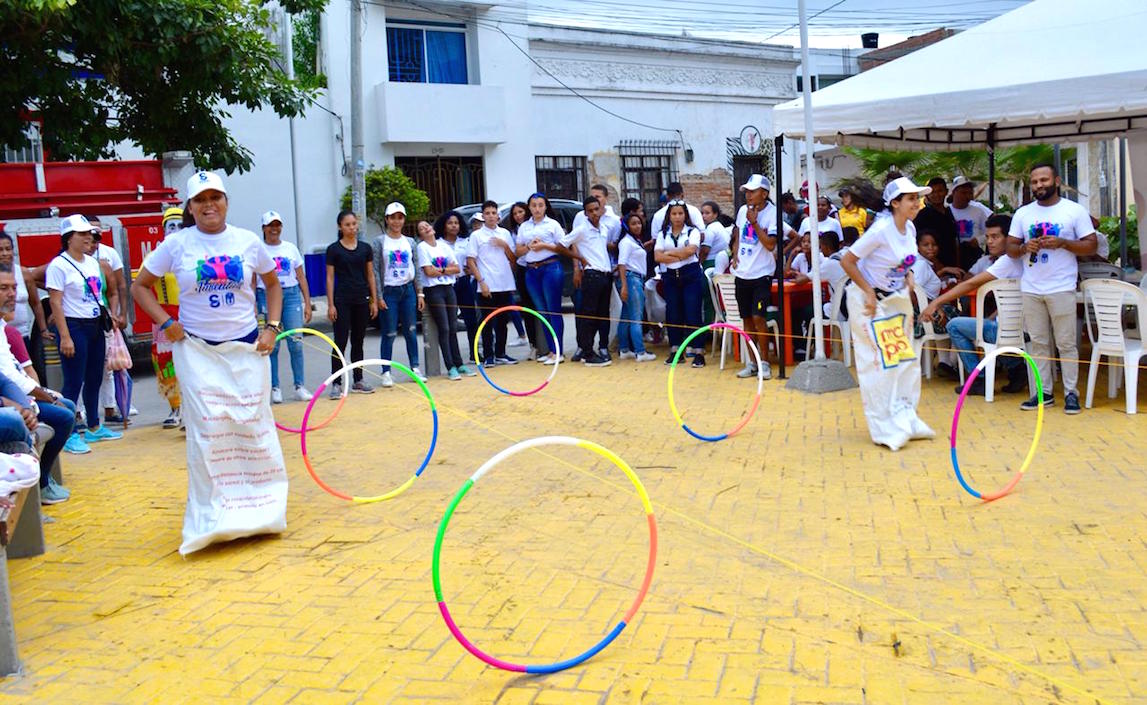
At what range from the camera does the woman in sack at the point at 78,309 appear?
917cm

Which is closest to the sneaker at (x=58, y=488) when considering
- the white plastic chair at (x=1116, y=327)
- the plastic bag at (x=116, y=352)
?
the plastic bag at (x=116, y=352)

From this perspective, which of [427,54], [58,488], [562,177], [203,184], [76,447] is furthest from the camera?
[562,177]

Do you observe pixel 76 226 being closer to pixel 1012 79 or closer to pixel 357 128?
pixel 1012 79

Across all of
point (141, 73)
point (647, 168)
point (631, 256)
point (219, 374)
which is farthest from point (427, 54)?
point (219, 374)

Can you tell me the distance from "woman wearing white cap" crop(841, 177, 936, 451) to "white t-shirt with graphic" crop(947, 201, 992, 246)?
4.71 metres

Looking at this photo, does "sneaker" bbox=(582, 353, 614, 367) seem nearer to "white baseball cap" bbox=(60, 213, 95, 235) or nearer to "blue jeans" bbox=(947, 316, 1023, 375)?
"blue jeans" bbox=(947, 316, 1023, 375)

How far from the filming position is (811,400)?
1012cm

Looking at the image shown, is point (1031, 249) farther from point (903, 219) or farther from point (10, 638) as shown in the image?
point (10, 638)

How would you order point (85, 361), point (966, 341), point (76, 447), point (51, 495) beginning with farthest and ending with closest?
1. point (966, 341)
2. point (85, 361)
3. point (76, 447)
4. point (51, 495)

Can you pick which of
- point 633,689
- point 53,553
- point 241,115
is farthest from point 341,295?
point 241,115

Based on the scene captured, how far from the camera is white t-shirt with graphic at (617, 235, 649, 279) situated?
43.0 feet

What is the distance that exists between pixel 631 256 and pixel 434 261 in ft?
7.91

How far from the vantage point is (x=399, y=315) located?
12461 millimetres

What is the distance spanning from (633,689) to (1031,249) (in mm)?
6280
